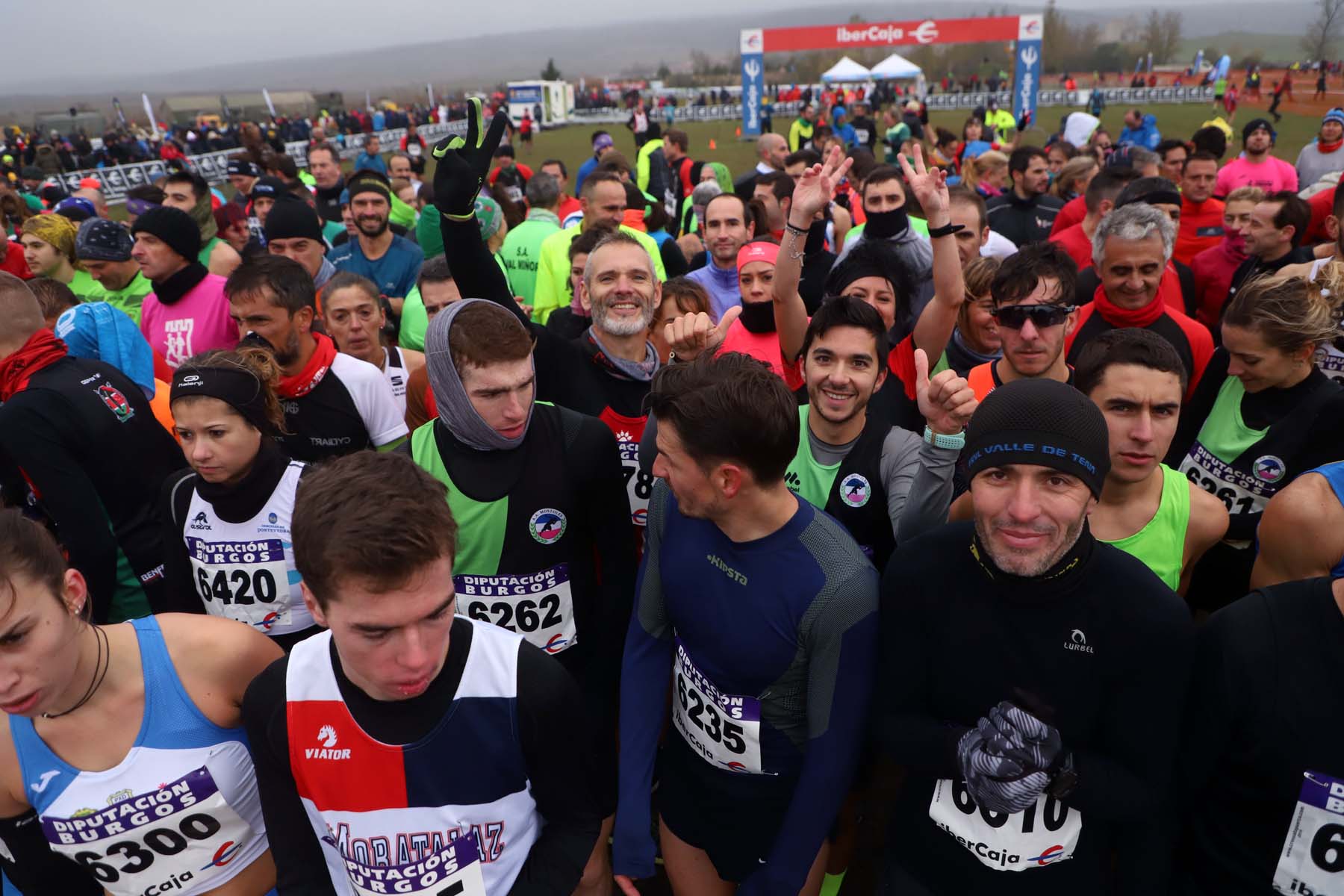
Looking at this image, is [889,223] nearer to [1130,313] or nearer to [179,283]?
[1130,313]

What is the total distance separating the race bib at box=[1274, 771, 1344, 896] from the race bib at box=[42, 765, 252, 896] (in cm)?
275

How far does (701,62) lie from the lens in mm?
146625

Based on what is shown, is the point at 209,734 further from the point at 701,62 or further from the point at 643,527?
the point at 701,62

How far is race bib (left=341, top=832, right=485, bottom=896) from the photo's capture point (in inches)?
75.3

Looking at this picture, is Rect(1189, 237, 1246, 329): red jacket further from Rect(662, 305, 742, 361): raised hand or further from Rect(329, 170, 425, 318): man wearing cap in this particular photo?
Rect(329, 170, 425, 318): man wearing cap

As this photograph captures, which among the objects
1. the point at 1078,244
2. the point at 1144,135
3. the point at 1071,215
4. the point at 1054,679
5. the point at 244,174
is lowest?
the point at 1054,679

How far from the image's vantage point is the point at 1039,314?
3232 millimetres

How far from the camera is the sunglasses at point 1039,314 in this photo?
322cm

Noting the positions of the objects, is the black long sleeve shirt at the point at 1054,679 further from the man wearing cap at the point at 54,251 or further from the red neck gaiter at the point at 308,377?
the man wearing cap at the point at 54,251

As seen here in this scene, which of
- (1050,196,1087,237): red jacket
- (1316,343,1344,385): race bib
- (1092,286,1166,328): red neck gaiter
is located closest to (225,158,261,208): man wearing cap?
(1050,196,1087,237): red jacket

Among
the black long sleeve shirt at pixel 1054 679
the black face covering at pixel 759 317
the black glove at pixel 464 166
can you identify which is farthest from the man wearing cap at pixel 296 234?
the black long sleeve shirt at pixel 1054 679

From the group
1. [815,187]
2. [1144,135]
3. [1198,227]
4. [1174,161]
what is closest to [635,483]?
[815,187]

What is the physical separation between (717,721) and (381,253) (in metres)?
5.62

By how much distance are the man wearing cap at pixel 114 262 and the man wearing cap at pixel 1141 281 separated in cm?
586
